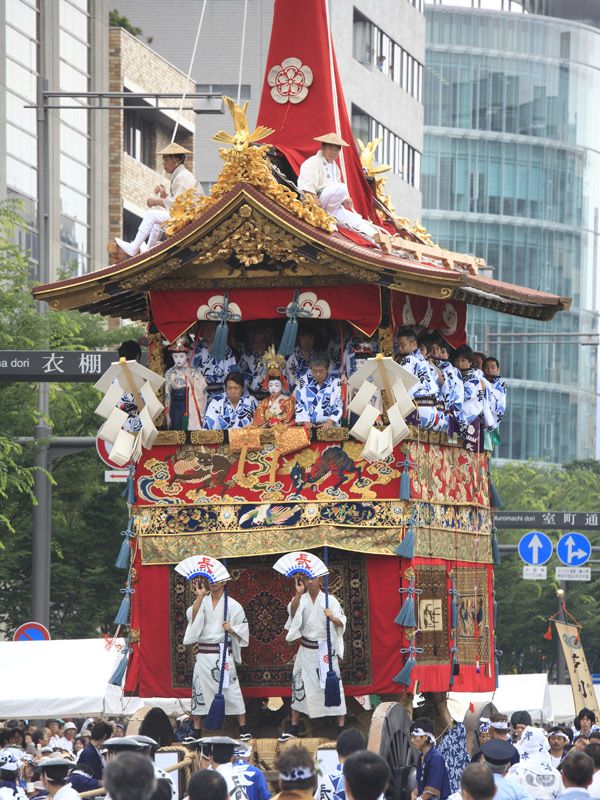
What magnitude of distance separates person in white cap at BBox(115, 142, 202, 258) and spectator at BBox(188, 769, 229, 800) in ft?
28.1

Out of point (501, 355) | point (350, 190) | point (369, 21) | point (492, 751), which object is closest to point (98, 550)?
point (350, 190)

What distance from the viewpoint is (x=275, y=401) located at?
56.4 ft

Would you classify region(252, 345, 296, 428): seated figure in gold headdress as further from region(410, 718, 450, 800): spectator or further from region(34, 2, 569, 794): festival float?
region(410, 718, 450, 800): spectator

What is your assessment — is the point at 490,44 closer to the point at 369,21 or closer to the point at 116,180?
the point at 369,21

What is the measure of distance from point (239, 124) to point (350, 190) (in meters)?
2.11

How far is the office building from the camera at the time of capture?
171ft

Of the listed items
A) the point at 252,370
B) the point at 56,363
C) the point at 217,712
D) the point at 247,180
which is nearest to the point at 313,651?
the point at 217,712

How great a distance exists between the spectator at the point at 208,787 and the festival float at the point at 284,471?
23.5 ft

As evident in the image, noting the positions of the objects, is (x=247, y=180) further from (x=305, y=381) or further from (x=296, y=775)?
(x=296, y=775)

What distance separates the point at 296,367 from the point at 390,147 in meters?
41.7

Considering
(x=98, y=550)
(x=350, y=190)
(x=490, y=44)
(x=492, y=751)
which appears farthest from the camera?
(x=490, y=44)

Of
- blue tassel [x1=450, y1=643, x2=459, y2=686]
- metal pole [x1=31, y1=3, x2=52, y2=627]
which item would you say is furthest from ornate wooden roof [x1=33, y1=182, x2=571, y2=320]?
metal pole [x1=31, y1=3, x2=52, y2=627]

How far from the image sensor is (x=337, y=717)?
1670 cm

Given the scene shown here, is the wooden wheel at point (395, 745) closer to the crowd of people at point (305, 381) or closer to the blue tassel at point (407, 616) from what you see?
→ the blue tassel at point (407, 616)
